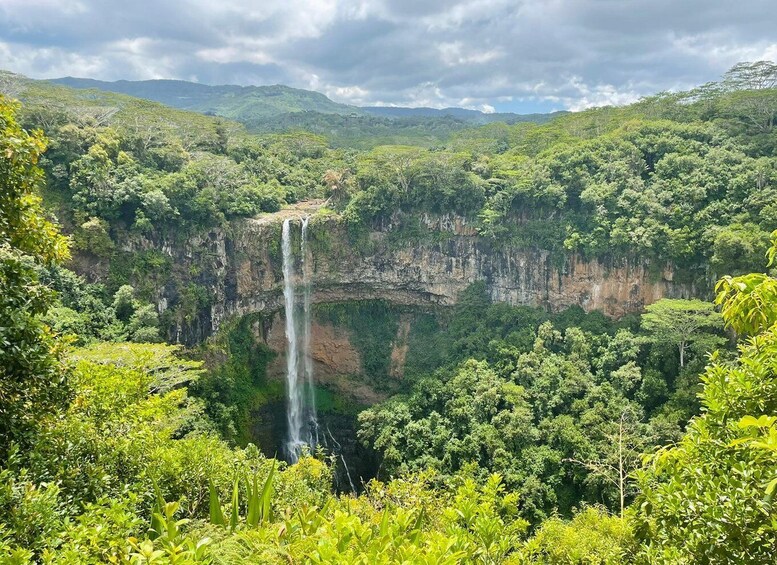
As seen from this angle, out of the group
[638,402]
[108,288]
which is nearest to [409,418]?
[638,402]

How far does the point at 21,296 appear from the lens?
159 inches

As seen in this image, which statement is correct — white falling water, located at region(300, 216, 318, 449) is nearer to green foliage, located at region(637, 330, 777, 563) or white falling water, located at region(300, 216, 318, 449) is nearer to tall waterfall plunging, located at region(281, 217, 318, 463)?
tall waterfall plunging, located at region(281, 217, 318, 463)

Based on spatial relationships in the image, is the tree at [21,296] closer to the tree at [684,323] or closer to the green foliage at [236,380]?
the green foliage at [236,380]

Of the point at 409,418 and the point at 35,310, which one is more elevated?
the point at 35,310

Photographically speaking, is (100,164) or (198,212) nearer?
(100,164)

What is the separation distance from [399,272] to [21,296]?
875 inches

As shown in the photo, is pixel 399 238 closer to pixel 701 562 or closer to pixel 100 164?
pixel 100 164

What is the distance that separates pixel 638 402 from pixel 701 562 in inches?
626

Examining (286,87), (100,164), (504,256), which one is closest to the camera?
(100,164)

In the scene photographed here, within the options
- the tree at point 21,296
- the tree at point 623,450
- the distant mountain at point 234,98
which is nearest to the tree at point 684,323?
the tree at point 623,450

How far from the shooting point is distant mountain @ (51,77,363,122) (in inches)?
3757

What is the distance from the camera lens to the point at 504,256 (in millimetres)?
24266

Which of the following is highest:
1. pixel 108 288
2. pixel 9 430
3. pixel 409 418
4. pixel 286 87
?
pixel 286 87

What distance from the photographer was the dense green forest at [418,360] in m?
3.28
